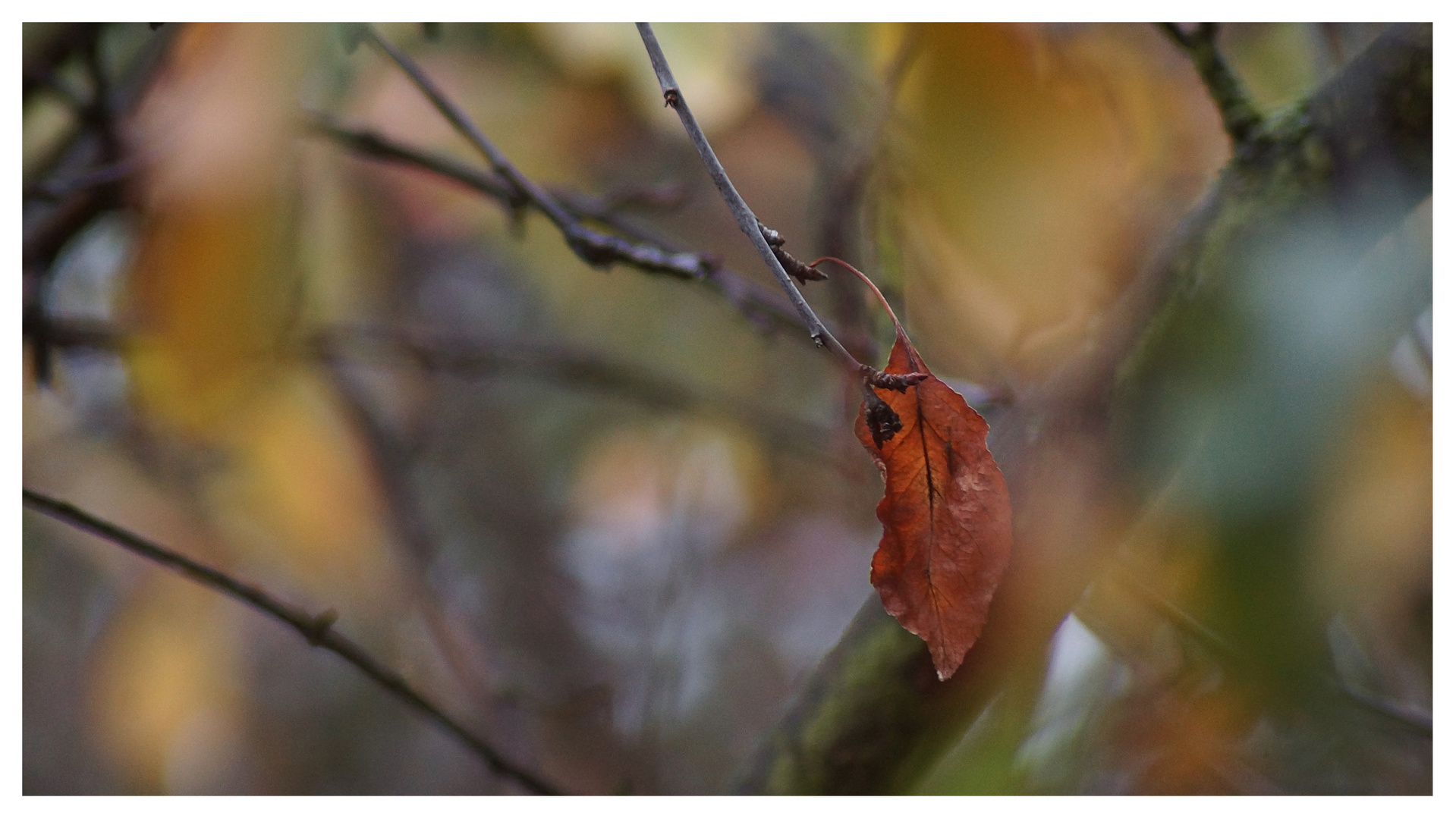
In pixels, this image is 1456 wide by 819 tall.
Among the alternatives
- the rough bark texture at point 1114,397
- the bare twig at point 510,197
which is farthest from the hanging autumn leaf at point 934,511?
the bare twig at point 510,197

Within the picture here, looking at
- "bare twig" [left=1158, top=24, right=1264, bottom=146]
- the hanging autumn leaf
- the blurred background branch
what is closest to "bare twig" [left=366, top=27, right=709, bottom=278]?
the blurred background branch

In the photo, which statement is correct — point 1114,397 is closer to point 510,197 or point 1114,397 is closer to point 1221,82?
point 1221,82

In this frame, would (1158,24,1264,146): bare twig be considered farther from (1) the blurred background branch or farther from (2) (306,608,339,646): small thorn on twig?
(2) (306,608,339,646): small thorn on twig

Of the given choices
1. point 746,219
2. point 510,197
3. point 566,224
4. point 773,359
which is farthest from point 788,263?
point 773,359

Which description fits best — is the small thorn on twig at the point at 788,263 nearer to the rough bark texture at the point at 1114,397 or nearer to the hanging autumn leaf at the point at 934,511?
the hanging autumn leaf at the point at 934,511

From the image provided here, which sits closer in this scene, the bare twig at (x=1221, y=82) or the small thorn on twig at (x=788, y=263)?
the small thorn on twig at (x=788, y=263)
